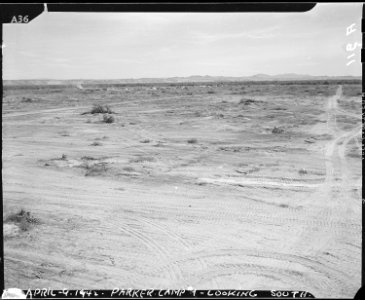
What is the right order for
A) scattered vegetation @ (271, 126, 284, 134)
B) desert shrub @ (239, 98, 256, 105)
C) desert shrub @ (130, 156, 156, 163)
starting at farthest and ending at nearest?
desert shrub @ (239, 98, 256, 105) → scattered vegetation @ (271, 126, 284, 134) → desert shrub @ (130, 156, 156, 163)

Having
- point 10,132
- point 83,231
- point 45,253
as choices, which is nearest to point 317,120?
point 83,231

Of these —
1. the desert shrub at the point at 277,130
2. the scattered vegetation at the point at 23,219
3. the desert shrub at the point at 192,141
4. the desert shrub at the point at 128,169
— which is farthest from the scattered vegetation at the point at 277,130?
the scattered vegetation at the point at 23,219

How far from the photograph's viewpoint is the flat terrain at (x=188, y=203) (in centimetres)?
410

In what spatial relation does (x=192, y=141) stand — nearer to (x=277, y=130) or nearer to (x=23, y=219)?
(x=277, y=130)

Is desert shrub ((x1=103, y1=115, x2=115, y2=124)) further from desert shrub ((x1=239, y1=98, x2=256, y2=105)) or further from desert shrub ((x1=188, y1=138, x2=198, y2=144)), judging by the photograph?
desert shrub ((x1=239, y1=98, x2=256, y2=105))

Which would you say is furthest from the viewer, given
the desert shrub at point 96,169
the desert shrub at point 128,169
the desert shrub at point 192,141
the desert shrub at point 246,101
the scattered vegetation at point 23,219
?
the desert shrub at point 246,101

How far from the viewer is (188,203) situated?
17.7 ft

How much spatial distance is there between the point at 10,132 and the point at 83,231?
3.46 m

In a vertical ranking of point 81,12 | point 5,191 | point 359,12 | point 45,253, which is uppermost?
point 81,12

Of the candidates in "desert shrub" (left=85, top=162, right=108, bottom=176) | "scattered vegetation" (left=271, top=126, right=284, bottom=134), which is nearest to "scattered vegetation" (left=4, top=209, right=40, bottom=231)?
"desert shrub" (left=85, top=162, right=108, bottom=176)

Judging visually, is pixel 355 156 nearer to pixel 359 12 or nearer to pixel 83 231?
pixel 359 12

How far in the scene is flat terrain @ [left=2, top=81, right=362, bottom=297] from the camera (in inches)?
161

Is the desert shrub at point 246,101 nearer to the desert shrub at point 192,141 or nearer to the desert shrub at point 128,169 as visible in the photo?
the desert shrub at point 192,141

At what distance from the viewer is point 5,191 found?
15.1 ft
